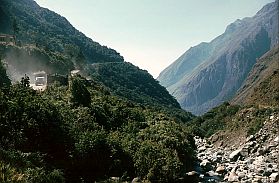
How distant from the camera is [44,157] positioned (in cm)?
2906

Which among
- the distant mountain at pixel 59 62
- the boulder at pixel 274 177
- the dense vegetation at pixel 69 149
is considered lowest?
the boulder at pixel 274 177

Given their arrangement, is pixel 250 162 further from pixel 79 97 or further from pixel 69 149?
pixel 69 149

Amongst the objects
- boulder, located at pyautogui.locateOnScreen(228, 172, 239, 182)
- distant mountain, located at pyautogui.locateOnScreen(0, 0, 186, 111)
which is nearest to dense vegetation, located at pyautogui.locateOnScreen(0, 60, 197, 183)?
boulder, located at pyautogui.locateOnScreen(228, 172, 239, 182)

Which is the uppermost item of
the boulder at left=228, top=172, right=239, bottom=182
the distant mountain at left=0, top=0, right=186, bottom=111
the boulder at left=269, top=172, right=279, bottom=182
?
the distant mountain at left=0, top=0, right=186, bottom=111

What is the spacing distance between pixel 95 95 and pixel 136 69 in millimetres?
134535

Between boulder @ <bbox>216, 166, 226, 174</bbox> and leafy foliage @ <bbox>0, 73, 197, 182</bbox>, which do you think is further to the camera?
boulder @ <bbox>216, 166, 226, 174</bbox>

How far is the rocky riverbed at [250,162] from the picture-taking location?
124 ft

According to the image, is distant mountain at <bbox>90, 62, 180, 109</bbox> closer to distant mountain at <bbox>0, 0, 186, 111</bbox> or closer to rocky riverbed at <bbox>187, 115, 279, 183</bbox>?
distant mountain at <bbox>0, 0, 186, 111</bbox>

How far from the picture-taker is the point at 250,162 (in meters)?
45.1

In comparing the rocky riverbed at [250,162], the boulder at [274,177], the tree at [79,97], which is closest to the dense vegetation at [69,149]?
the rocky riverbed at [250,162]

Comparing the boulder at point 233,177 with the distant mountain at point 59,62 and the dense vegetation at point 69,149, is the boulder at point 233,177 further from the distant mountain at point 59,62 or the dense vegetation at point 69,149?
the distant mountain at point 59,62

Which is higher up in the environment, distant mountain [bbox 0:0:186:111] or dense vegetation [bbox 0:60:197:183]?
distant mountain [bbox 0:0:186:111]

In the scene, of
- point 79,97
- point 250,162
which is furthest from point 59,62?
point 250,162

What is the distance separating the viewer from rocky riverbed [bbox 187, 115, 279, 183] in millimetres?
37906
